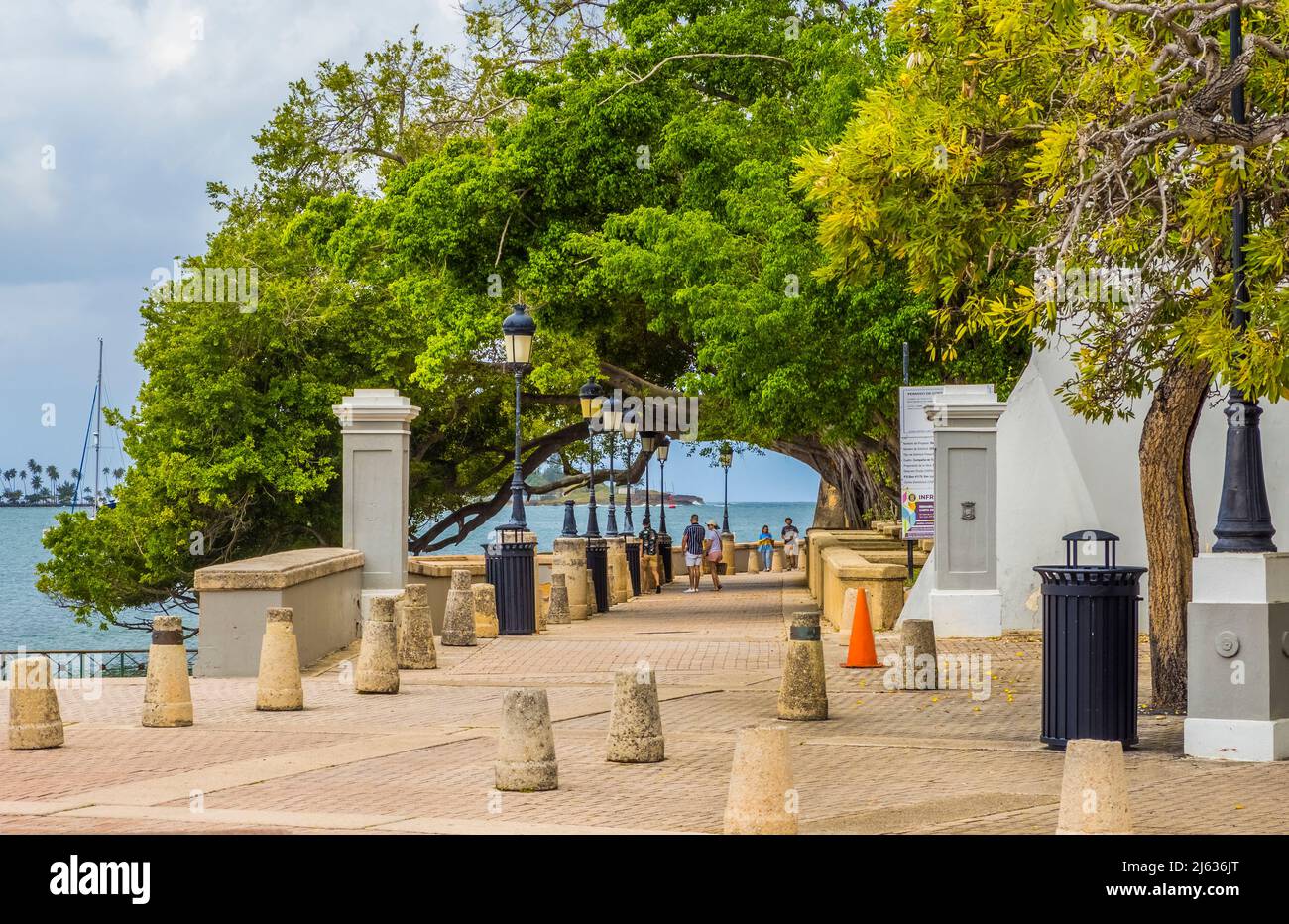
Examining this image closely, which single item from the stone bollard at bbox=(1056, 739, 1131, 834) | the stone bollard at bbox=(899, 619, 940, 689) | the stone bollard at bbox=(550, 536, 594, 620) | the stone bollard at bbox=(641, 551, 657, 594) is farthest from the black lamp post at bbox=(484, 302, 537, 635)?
the stone bollard at bbox=(641, 551, 657, 594)

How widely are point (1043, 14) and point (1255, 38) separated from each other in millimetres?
1748

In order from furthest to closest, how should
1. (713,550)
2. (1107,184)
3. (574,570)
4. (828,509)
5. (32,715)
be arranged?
(828,509) < (713,550) < (574,570) < (1107,184) < (32,715)

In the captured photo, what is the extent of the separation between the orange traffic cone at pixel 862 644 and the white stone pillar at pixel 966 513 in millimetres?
3023

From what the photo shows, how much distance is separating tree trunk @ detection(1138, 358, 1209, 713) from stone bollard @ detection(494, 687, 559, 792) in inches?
217

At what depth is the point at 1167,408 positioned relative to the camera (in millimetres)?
12922

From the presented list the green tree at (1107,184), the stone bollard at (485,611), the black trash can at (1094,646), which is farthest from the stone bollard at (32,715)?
the stone bollard at (485,611)

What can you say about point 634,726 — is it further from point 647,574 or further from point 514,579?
point 647,574

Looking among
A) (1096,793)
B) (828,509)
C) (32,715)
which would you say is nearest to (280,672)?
(32,715)

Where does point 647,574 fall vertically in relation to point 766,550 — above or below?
below

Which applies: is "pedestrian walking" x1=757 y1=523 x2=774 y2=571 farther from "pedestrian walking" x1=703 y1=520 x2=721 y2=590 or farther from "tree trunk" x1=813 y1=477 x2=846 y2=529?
"pedestrian walking" x1=703 y1=520 x2=721 y2=590

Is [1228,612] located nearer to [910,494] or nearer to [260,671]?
[260,671]

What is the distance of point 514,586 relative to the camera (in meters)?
22.5

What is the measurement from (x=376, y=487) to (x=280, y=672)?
7.42 meters

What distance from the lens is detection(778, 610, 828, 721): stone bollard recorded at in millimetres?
13289
